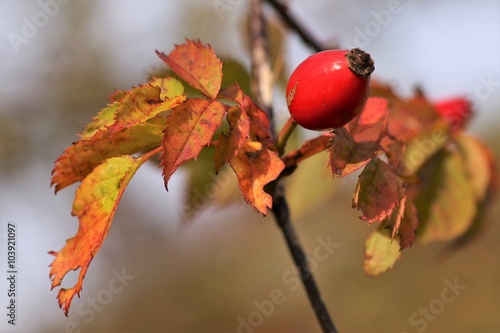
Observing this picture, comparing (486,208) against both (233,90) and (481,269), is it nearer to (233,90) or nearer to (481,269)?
(233,90)

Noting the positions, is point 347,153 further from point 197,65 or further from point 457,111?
point 457,111

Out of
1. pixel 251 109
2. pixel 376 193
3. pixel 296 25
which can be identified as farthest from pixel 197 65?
pixel 296 25

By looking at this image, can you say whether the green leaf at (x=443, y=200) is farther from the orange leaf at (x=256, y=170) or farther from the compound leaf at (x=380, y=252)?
the orange leaf at (x=256, y=170)

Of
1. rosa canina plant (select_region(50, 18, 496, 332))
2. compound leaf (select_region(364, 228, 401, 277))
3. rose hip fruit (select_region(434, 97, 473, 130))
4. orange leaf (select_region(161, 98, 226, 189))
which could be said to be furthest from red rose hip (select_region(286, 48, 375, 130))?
rose hip fruit (select_region(434, 97, 473, 130))

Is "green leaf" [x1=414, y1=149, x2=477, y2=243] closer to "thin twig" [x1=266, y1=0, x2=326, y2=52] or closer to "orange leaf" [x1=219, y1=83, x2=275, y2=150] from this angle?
"thin twig" [x1=266, y1=0, x2=326, y2=52]

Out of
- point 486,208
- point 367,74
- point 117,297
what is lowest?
point 117,297

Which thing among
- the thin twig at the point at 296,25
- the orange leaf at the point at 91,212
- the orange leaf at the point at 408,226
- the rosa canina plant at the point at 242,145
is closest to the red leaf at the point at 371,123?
the rosa canina plant at the point at 242,145

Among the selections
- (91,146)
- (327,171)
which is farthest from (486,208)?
(91,146)
